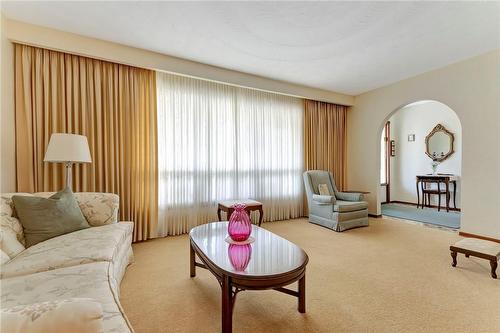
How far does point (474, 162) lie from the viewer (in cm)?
343

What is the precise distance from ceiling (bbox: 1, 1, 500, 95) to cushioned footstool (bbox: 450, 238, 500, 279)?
2.38 metres

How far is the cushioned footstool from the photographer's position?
223cm

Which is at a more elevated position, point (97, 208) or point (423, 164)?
point (423, 164)

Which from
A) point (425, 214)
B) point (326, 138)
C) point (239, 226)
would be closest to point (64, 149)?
point (239, 226)

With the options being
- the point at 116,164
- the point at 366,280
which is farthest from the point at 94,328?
the point at 116,164

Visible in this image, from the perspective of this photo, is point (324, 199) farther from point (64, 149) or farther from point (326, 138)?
point (64, 149)

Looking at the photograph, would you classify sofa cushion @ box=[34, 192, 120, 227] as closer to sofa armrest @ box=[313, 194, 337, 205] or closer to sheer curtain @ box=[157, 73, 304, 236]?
sheer curtain @ box=[157, 73, 304, 236]

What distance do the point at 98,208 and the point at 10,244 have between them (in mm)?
709

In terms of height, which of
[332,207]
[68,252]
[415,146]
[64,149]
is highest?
[415,146]

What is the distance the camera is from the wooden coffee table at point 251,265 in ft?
4.67

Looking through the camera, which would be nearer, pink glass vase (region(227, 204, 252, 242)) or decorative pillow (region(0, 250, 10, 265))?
decorative pillow (region(0, 250, 10, 265))

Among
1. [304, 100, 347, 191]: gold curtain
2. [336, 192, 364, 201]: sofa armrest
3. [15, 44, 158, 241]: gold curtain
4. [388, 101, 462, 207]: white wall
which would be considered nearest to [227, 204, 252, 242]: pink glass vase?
[15, 44, 158, 241]: gold curtain

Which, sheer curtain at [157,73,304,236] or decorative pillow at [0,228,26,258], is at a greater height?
sheer curtain at [157,73,304,236]

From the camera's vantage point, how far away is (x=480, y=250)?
7.60 feet
